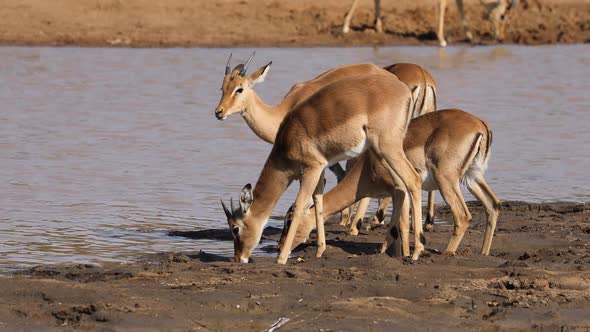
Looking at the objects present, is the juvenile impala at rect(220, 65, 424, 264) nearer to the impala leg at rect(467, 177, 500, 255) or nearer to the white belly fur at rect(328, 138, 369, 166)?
the white belly fur at rect(328, 138, 369, 166)

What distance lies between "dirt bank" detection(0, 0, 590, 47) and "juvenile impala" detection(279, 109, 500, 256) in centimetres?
1504

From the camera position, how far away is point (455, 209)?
29.4 ft

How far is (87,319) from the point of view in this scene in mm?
6469

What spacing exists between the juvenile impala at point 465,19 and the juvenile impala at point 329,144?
17.4 metres

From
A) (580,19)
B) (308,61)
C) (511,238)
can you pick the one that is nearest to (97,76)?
(308,61)

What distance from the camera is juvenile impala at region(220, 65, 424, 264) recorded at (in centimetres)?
845

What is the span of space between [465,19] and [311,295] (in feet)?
69.2

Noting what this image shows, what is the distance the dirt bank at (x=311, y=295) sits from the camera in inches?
257

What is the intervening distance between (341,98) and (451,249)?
1.39m

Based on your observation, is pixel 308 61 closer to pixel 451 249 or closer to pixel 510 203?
pixel 510 203

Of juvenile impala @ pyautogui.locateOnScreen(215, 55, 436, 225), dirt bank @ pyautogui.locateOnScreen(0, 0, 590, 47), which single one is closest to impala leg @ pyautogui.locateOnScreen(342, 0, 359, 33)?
dirt bank @ pyautogui.locateOnScreen(0, 0, 590, 47)

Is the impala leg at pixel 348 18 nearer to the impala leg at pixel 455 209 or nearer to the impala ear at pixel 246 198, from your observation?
the impala leg at pixel 455 209

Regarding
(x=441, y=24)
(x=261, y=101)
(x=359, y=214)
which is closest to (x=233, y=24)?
(x=441, y=24)

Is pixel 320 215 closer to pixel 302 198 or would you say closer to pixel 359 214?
pixel 302 198
